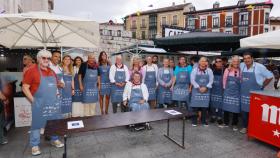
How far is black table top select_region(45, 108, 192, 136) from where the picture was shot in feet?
9.34

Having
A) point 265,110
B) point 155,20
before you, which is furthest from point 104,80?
point 155,20

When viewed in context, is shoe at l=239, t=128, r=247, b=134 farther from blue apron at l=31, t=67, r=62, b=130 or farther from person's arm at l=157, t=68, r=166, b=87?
blue apron at l=31, t=67, r=62, b=130

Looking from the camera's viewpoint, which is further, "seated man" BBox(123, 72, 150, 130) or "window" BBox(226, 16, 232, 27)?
"window" BBox(226, 16, 232, 27)

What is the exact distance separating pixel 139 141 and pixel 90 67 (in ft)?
6.80

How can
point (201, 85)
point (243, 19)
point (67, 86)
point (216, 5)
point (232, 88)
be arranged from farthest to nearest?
1. point (216, 5)
2. point (243, 19)
3. point (201, 85)
4. point (232, 88)
5. point (67, 86)

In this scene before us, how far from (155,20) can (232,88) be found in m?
41.1

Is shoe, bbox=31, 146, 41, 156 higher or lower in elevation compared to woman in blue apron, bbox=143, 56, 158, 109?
lower

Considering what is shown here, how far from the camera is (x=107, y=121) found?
3.35 meters

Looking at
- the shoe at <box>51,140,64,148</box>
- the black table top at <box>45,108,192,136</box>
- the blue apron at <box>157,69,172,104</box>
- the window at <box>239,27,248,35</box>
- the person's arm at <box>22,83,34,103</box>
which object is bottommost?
Answer: the shoe at <box>51,140,64,148</box>

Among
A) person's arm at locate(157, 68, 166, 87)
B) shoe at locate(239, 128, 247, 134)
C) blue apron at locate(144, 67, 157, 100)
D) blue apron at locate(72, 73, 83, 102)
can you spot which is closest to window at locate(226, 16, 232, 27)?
person's arm at locate(157, 68, 166, 87)

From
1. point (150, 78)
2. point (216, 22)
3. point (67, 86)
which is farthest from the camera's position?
point (216, 22)

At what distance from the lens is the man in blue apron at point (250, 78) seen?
4316 mm

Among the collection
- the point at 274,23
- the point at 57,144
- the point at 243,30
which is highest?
the point at 274,23

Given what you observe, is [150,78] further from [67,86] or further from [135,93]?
[67,86]
